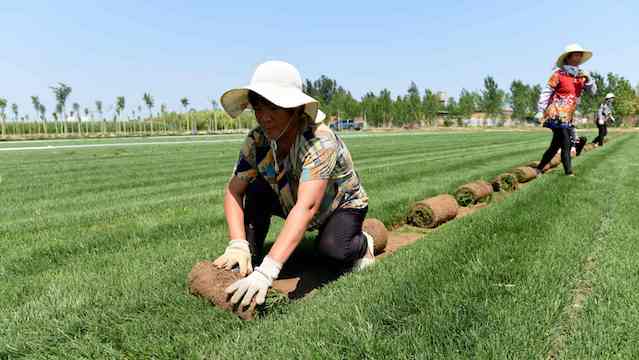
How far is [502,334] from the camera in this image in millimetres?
2105

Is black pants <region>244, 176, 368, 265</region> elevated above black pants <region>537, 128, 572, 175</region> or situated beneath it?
situated beneath

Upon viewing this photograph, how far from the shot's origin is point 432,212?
503cm

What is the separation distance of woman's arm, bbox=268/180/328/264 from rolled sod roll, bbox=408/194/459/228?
2639 mm

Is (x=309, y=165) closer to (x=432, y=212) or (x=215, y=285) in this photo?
(x=215, y=285)

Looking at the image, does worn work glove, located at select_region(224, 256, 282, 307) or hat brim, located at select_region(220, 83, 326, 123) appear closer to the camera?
worn work glove, located at select_region(224, 256, 282, 307)

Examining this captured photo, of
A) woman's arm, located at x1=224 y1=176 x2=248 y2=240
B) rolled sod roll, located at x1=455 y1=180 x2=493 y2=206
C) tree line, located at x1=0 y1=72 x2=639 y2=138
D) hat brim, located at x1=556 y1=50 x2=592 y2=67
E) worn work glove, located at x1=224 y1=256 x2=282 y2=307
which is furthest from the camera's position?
tree line, located at x1=0 y1=72 x2=639 y2=138

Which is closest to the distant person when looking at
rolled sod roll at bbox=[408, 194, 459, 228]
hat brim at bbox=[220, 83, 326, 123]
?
rolled sod roll at bbox=[408, 194, 459, 228]

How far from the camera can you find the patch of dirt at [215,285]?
2.52 m

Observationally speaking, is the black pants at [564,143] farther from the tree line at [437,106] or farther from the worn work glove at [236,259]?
the tree line at [437,106]

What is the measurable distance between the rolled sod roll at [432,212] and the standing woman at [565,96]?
350 centimetres

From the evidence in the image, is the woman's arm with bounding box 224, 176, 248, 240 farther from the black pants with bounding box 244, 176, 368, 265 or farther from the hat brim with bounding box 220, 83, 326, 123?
the hat brim with bounding box 220, 83, 326, 123

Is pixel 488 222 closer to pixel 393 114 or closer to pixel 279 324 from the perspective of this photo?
pixel 279 324

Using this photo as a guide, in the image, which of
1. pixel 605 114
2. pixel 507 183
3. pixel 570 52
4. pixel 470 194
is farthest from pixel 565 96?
pixel 605 114

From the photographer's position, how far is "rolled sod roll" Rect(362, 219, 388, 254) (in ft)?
13.1
